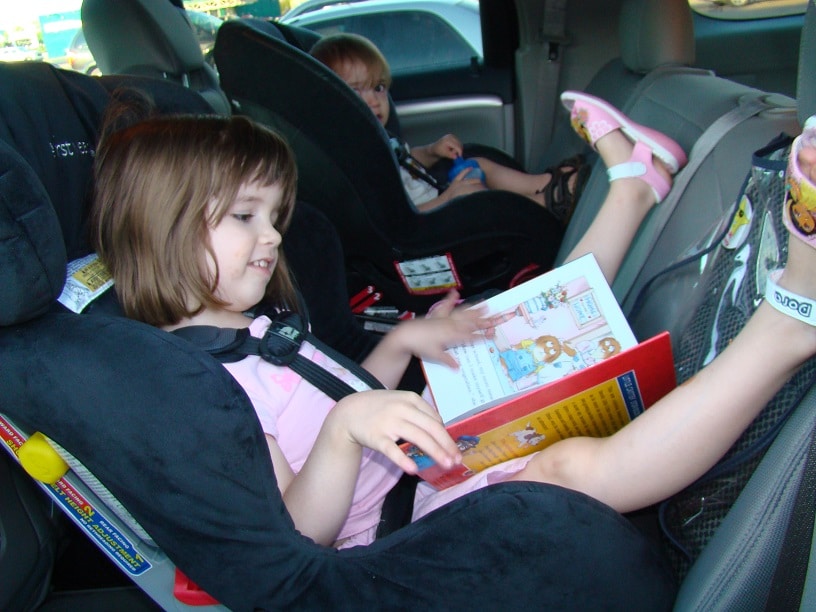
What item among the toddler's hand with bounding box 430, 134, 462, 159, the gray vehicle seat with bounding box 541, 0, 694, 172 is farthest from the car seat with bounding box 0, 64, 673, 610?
Result: the toddler's hand with bounding box 430, 134, 462, 159

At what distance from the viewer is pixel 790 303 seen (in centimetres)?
66

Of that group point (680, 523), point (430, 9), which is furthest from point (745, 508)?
point (430, 9)

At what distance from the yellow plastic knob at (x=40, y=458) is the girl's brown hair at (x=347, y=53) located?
1579mm

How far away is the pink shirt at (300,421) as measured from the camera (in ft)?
3.26

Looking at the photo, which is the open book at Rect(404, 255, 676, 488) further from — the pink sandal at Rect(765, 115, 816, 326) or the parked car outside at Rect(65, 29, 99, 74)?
the parked car outside at Rect(65, 29, 99, 74)

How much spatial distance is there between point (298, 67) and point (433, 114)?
1201 mm

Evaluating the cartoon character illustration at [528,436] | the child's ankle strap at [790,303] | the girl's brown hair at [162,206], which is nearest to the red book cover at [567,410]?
the cartoon character illustration at [528,436]

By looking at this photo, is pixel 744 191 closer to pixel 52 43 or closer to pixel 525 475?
pixel 525 475

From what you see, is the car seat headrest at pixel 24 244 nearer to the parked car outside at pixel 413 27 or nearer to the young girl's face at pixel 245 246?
the young girl's face at pixel 245 246

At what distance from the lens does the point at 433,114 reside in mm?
2613

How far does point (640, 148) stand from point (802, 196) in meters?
0.72

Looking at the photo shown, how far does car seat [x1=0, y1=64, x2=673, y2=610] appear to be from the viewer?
73 centimetres

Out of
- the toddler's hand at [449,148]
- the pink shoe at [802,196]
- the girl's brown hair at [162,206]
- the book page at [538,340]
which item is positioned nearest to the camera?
the pink shoe at [802,196]

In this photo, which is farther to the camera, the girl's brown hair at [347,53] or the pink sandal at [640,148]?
the girl's brown hair at [347,53]
